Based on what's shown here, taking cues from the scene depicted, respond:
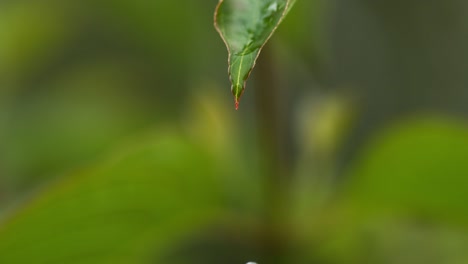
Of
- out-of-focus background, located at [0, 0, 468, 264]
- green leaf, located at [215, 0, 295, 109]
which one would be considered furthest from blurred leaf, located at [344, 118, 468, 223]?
green leaf, located at [215, 0, 295, 109]

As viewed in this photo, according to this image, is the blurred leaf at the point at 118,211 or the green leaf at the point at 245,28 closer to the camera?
A: the green leaf at the point at 245,28

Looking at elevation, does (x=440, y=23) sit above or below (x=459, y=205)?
above

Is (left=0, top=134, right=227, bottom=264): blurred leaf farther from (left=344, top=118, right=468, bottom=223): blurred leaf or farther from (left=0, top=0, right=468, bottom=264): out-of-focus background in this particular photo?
(left=344, top=118, right=468, bottom=223): blurred leaf

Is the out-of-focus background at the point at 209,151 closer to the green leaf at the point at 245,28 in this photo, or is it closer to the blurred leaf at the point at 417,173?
the blurred leaf at the point at 417,173

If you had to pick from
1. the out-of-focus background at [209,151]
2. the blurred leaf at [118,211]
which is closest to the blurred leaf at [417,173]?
the out-of-focus background at [209,151]

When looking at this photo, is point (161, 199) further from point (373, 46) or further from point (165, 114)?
point (373, 46)

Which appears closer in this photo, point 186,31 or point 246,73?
point 246,73

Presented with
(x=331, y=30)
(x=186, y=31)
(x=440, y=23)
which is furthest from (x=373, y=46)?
(x=186, y=31)

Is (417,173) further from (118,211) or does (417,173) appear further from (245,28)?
(245,28)
